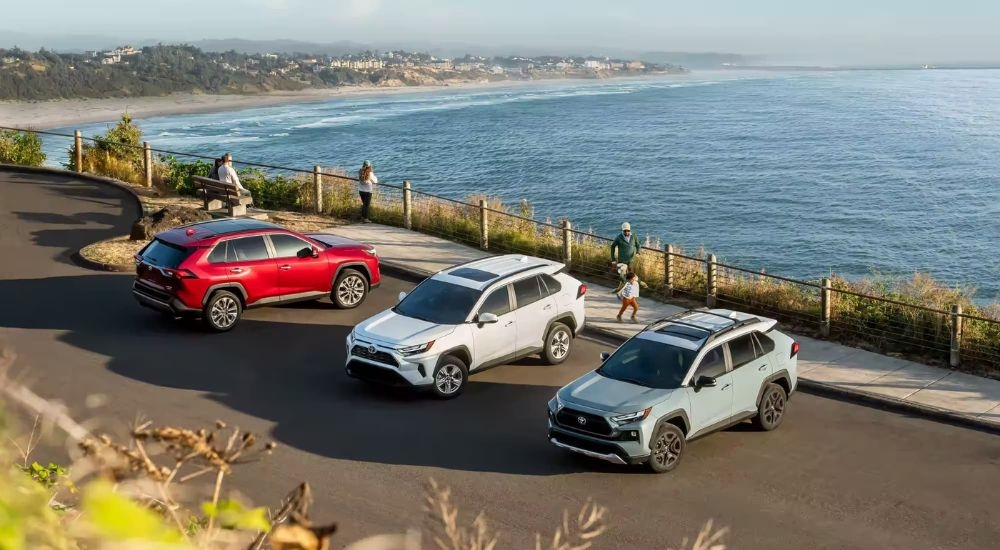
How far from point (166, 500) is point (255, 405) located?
44.7ft

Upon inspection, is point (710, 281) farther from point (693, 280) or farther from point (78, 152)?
point (78, 152)

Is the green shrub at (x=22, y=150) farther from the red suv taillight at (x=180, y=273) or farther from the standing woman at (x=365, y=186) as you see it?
the red suv taillight at (x=180, y=273)

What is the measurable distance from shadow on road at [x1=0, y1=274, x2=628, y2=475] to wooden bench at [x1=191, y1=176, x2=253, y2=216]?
18.6ft

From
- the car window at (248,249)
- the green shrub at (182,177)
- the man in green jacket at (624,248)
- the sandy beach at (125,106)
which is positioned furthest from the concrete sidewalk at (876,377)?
the sandy beach at (125,106)

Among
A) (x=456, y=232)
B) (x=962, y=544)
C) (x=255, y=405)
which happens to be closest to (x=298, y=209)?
(x=456, y=232)

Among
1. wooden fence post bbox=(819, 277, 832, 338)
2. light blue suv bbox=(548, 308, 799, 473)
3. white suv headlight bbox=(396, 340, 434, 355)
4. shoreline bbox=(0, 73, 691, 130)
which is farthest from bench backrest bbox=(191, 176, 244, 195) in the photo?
shoreline bbox=(0, 73, 691, 130)

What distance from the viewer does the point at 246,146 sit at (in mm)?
84250

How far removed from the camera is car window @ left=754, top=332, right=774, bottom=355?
15328 millimetres

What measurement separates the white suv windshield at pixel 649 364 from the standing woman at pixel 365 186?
1388 cm

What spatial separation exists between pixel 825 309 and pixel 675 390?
6.54 meters

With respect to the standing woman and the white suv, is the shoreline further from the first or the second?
the white suv

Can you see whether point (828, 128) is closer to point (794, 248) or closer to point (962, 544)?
point (794, 248)

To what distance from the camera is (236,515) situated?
202cm

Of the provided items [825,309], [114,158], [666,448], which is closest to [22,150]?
[114,158]
